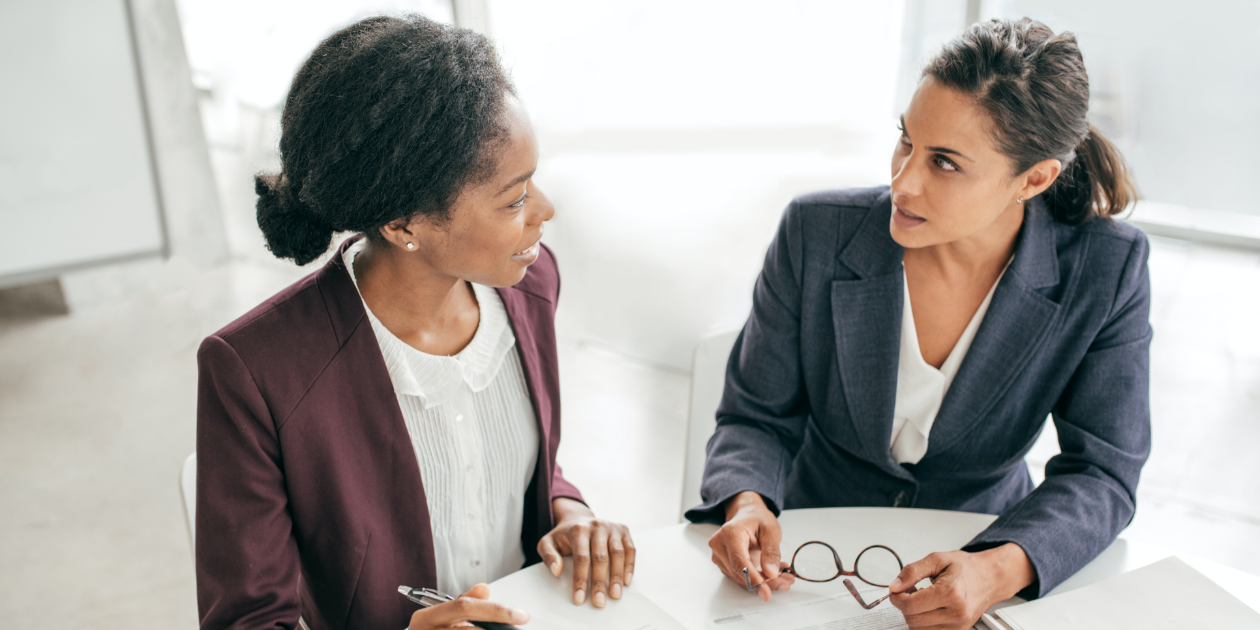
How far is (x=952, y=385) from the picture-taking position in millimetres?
1277

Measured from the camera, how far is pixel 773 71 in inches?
107

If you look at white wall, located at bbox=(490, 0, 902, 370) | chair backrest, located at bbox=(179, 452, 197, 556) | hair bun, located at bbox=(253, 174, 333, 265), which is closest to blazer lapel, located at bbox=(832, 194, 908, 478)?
hair bun, located at bbox=(253, 174, 333, 265)

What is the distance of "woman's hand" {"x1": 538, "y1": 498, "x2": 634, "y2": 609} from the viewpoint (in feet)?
3.18

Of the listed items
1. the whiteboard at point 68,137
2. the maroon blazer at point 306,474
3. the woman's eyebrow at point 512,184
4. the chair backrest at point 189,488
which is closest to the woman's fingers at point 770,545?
the maroon blazer at point 306,474

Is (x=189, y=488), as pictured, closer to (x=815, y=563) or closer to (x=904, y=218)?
(x=815, y=563)

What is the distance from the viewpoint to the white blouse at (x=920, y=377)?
130 cm

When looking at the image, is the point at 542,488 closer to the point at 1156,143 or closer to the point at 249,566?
the point at 249,566

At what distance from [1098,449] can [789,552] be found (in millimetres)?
504

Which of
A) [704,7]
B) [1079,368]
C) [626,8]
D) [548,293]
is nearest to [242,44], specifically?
[626,8]

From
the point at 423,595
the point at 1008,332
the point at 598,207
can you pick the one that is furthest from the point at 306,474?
the point at 598,207

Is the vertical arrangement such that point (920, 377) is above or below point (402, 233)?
below

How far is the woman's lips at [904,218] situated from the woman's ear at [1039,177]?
161 millimetres

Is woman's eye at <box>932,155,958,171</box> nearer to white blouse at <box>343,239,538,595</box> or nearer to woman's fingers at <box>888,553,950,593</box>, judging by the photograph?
woman's fingers at <box>888,553,950,593</box>

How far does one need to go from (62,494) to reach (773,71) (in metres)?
2.79
